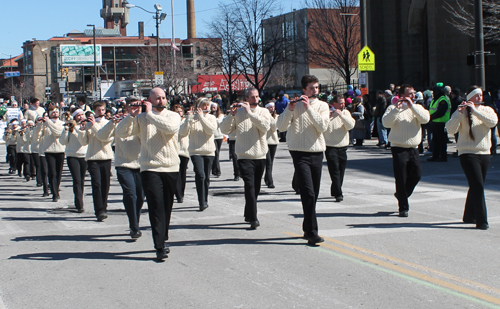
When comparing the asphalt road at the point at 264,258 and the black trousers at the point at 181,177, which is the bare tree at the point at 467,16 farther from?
the black trousers at the point at 181,177

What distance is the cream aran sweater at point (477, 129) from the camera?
8461 millimetres

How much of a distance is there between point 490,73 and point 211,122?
25.1m

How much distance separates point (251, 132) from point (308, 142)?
59.4 inches

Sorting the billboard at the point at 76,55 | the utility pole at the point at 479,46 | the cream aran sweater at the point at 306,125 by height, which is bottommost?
the cream aran sweater at the point at 306,125

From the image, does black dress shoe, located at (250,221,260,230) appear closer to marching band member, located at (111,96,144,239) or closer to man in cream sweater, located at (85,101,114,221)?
marching band member, located at (111,96,144,239)

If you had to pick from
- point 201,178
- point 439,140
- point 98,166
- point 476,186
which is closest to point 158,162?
point 98,166

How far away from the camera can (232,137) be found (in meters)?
15.4

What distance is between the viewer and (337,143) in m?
11.2

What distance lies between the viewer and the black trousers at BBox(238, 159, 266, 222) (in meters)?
8.65

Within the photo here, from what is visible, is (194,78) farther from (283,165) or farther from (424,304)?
(424,304)

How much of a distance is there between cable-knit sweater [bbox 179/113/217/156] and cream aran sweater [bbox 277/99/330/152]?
9.46 feet

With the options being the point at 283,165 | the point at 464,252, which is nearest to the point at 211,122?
the point at 464,252

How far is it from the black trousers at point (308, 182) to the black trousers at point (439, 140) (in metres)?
9.78

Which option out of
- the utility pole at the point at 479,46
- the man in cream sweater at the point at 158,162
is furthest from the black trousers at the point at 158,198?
the utility pole at the point at 479,46
